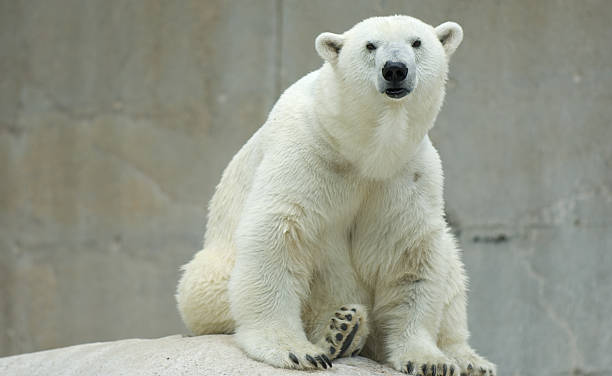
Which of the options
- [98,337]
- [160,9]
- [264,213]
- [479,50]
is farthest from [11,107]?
[264,213]

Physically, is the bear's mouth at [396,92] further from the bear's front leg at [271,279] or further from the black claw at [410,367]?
the black claw at [410,367]

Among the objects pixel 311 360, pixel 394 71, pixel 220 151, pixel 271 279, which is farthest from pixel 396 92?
pixel 220 151

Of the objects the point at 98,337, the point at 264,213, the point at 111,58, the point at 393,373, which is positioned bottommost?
the point at 98,337

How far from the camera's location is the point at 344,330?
330 centimetres

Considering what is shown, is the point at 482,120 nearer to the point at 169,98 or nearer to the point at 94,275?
the point at 169,98

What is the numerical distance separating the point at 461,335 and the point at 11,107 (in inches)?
160

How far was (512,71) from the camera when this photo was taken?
5918 millimetres

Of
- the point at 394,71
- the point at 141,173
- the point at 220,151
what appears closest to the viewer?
the point at 394,71

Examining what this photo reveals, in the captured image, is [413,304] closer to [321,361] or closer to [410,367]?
[410,367]

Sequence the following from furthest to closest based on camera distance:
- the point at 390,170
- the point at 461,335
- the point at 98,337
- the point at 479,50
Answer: the point at 98,337 → the point at 479,50 → the point at 461,335 → the point at 390,170

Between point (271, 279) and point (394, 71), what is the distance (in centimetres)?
88

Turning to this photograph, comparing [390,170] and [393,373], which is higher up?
[390,170]

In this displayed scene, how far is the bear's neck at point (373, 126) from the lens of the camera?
10.1ft

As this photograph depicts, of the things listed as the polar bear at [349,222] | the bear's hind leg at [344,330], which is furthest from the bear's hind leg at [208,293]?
the bear's hind leg at [344,330]
